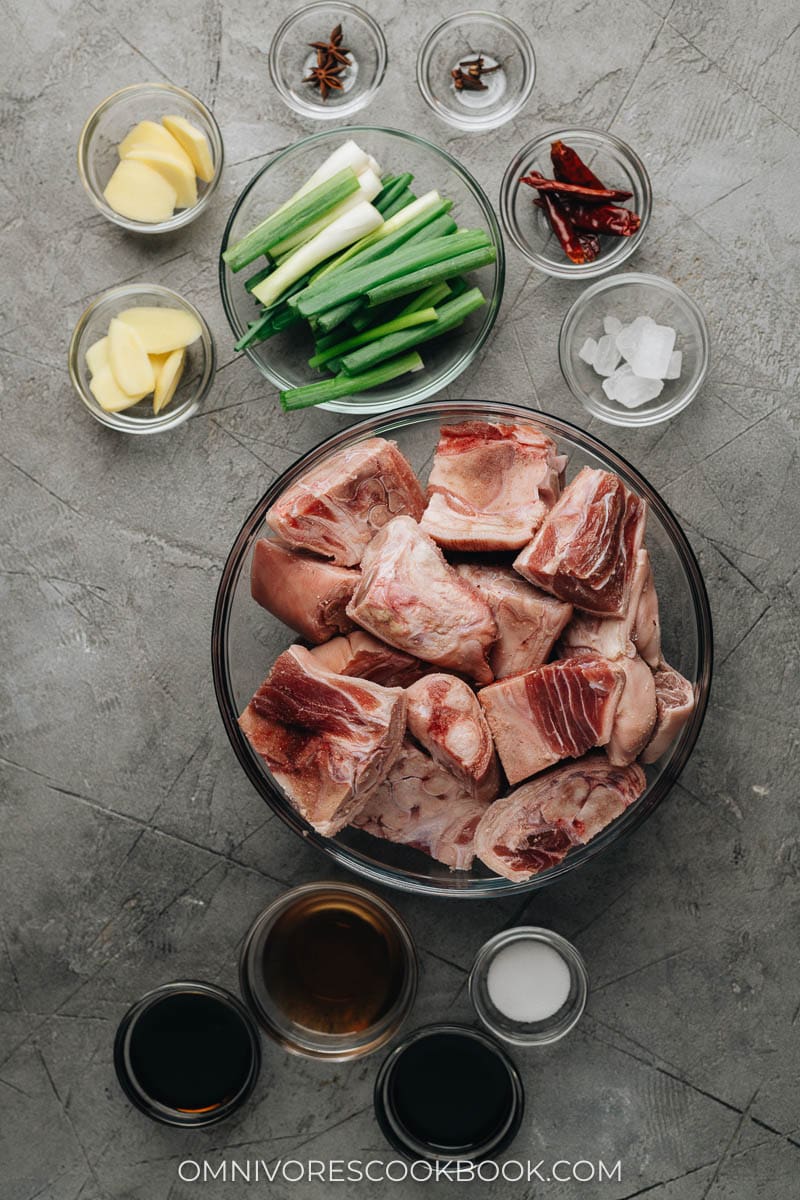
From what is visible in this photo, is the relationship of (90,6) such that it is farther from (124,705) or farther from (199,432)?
(124,705)

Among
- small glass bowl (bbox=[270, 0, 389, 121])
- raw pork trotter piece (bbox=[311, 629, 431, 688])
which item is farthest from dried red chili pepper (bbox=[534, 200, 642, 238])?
raw pork trotter piece (bbox=[311, 629, 431, 688])

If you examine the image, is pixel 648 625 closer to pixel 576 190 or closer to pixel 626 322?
pixel 626 322

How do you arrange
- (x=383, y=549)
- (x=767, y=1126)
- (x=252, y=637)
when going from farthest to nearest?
(x=767, y=1126), (x=252, y=637), (x=383, y=549)

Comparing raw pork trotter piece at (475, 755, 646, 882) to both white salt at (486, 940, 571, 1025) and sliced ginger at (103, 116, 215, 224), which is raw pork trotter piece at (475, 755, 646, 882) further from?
sliced ginger at (103, 116, 215, 224)

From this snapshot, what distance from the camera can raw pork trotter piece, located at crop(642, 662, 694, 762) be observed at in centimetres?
211

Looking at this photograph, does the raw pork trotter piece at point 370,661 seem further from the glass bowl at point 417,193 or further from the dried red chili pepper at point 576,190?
the dried red chili pepper at point 576,190

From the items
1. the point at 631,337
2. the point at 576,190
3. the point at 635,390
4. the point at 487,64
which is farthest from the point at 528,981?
the point at 487,64

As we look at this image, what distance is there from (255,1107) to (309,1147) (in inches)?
6.9

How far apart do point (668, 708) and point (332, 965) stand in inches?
45.7

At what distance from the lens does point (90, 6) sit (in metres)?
2.62

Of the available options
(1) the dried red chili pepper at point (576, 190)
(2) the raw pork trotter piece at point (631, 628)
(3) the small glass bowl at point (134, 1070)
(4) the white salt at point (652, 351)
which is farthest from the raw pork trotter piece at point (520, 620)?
(3) the small glass bowl at point (134, 1070)

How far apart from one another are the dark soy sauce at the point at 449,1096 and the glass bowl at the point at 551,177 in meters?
1.99

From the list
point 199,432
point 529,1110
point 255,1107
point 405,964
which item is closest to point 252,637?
point 199,432

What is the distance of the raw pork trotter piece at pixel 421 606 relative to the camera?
79.8 inches
